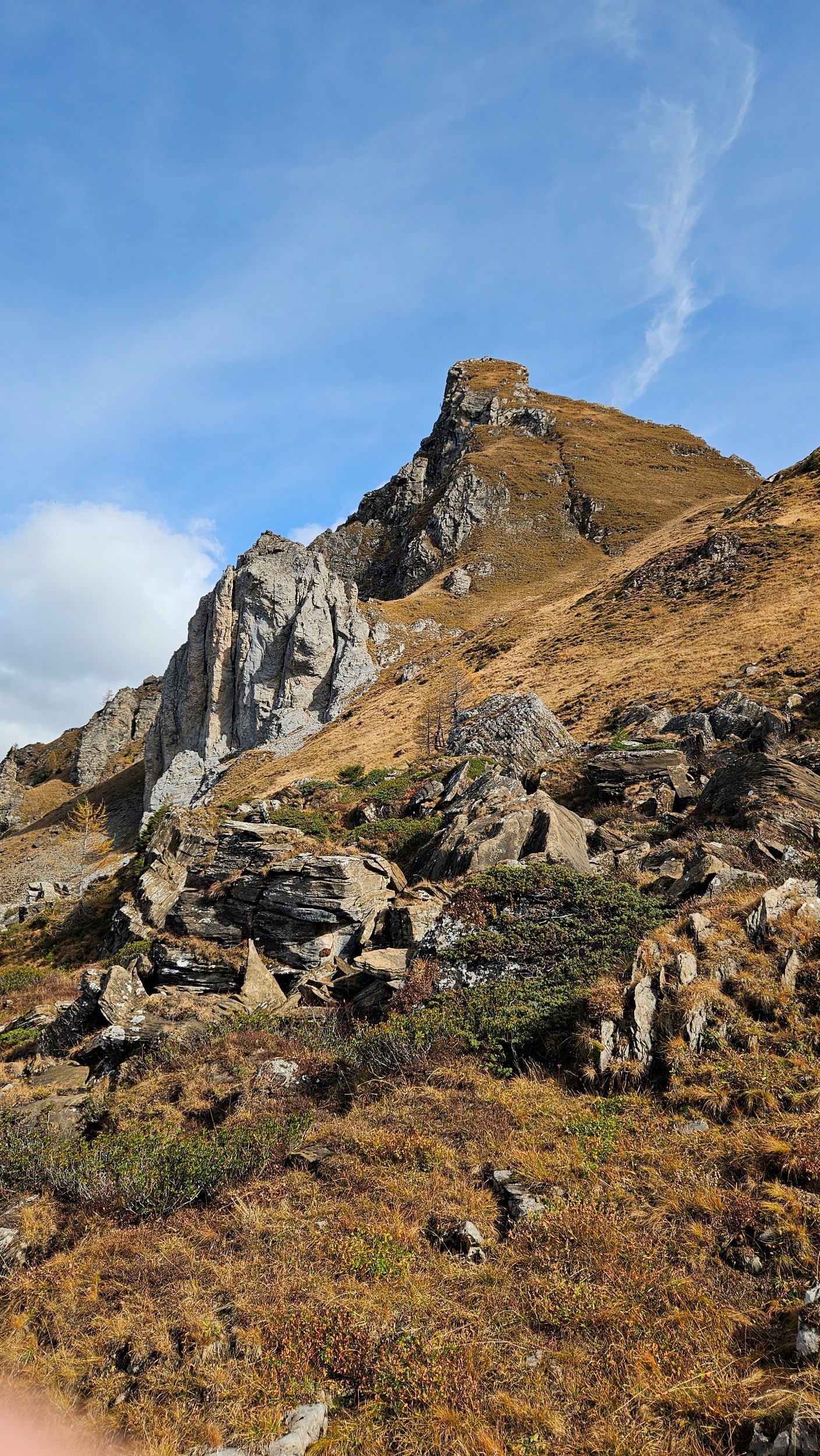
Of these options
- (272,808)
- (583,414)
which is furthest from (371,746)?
(583,414)

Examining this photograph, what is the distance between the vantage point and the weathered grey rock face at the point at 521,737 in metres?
28.5

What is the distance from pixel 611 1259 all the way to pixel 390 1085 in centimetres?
431

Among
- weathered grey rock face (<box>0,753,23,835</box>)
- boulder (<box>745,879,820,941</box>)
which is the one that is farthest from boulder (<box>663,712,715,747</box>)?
weathered grey rock face (<box>0,753,23,835</box>)

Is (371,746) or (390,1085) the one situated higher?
(371,746)

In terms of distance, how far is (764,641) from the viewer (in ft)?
117

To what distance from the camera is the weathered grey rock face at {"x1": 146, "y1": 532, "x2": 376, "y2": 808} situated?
218 feet

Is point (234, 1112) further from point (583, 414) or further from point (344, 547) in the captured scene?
point (583, 414)

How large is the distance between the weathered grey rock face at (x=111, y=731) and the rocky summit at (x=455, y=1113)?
67.2 meters

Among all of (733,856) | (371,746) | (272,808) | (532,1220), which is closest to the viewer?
(532,1220)

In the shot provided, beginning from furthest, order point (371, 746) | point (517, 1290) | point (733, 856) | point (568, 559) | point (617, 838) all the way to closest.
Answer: point (568, 559) → point (371, 746) → point (617, 838) → point (733, 856) → point (517, 1290)

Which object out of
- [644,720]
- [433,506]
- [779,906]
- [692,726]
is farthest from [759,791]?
[433,506]

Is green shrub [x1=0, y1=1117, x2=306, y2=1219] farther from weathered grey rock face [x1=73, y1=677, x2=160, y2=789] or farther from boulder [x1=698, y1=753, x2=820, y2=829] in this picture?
→ weathered grey rock face [x1=73, y1=677, x2=160, y2=789]

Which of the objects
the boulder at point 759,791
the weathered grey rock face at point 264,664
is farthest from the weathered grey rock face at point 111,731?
the boulder at point 759,791

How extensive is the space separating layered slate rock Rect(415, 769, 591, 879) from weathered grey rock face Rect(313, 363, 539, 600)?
77.3 metres
